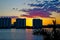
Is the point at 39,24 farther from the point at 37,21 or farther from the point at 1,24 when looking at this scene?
the point at 1,24

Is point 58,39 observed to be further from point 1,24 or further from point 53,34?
point 1,24

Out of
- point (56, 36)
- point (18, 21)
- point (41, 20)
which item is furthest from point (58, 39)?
point (18, 21)

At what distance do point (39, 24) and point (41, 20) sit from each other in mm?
777

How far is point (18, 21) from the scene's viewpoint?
12.7 m

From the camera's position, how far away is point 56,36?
8.27 metres

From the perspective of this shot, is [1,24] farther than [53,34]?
Yes

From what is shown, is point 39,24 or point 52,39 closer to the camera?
point 52,39

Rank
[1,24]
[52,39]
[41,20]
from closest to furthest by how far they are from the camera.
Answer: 1. [52,39]
2. [41,20]
3. [1,24]

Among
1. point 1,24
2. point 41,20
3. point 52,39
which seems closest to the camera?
point 52,39

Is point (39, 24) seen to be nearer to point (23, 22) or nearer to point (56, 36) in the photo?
point (23, 22)

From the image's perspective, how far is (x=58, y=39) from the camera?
27.1ft

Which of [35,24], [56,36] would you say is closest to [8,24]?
[35,24]

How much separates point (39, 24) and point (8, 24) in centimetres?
150

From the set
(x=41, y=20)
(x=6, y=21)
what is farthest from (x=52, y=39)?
(x=6, y=21)
